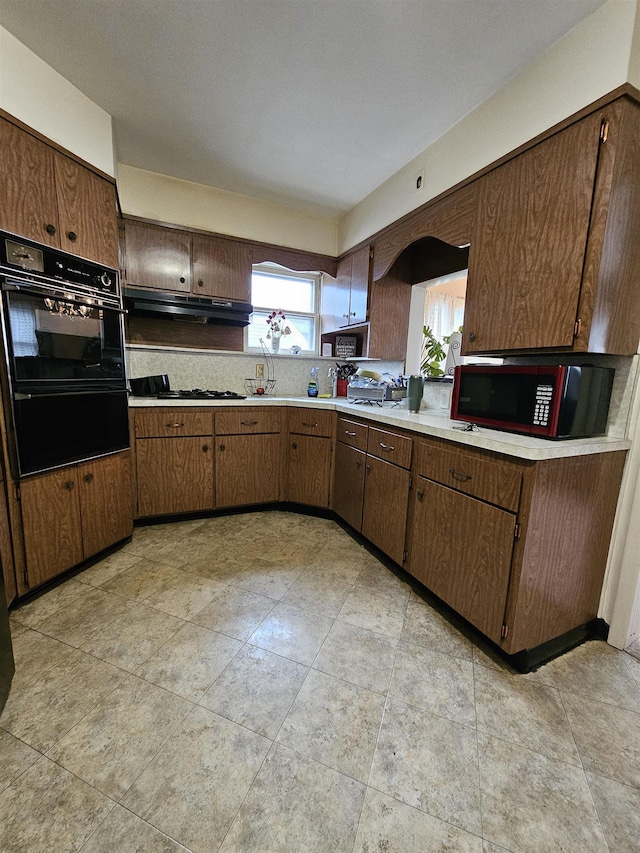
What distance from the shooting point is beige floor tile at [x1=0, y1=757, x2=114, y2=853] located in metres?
0.87

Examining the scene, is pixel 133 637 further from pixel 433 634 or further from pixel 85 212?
pixel 85 212

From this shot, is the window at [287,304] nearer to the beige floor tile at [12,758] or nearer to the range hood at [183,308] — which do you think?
the range hood at [183,308]

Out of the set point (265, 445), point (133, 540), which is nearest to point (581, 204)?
point (265, 445)

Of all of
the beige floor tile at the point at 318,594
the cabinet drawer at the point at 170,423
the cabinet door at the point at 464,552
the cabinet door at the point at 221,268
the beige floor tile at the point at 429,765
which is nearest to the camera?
the beige floor tile at the point at 429,765

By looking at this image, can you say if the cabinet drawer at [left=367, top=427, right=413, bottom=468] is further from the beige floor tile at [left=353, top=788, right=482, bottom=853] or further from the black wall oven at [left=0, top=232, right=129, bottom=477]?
the black wall oven at [left=0, top=232, right=129, bottom=477]

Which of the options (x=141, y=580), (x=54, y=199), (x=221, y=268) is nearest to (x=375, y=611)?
(x=141, y=580)

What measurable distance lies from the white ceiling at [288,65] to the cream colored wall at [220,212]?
0.77ft

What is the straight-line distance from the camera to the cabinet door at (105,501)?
6.55 feet

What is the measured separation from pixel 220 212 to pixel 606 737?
3.76 m

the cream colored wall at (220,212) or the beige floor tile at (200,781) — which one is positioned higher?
the cream colored wall at (220,212)

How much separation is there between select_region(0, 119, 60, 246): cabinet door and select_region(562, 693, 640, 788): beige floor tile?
3.01m

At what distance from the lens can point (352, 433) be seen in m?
2.45

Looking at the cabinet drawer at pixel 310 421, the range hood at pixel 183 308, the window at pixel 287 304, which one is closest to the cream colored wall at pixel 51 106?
the range hood at pixel 183 308

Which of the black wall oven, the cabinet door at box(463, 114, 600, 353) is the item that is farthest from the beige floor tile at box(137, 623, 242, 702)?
the cabinet door at box(463, 114, 600, 353)
